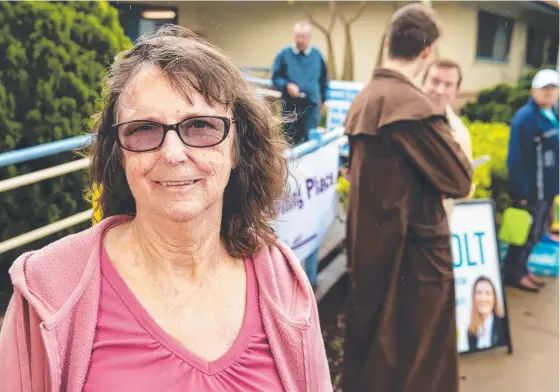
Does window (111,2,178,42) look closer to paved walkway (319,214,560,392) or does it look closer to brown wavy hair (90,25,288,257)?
paved walkway (319,214,560,392)

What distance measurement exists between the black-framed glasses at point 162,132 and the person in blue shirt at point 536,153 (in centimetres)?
505

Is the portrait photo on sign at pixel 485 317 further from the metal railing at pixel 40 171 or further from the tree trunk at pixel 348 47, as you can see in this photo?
the tree trunk at pixel 348 47

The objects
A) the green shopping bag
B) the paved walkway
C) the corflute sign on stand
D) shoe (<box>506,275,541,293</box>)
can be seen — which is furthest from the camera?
shoe (<box>506,275,541,293</box>)

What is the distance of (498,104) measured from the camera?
12.9 meters

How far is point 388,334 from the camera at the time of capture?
3.53 metres

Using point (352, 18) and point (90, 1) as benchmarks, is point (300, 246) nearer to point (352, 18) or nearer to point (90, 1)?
point (90, 1)

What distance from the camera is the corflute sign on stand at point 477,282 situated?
4.85m

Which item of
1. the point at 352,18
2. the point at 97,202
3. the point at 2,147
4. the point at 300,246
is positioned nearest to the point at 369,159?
the point at 300,246

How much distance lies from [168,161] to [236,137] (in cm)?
27

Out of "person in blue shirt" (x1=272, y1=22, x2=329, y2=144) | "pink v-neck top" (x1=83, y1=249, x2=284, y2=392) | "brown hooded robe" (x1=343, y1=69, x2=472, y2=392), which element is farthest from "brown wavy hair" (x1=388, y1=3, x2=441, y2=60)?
"person in blue shirt" (x1=272, y1=22, x2=329, y2=144)

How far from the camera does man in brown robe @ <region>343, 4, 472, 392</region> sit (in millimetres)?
3252

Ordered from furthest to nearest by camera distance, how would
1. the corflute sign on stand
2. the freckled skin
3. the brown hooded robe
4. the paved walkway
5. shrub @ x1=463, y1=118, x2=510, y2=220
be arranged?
shrub @ x1=463, y1=118, x2=510, y2=220 → the corflute sign on stand → the paved walkway → the brown hooded robe → the freckled skin

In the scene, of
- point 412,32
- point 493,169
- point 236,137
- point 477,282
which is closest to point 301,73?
point 493,169

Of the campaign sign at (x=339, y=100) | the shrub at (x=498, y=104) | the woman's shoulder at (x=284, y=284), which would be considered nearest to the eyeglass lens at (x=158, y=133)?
the woman's shoulder at (x=284, y=284)
